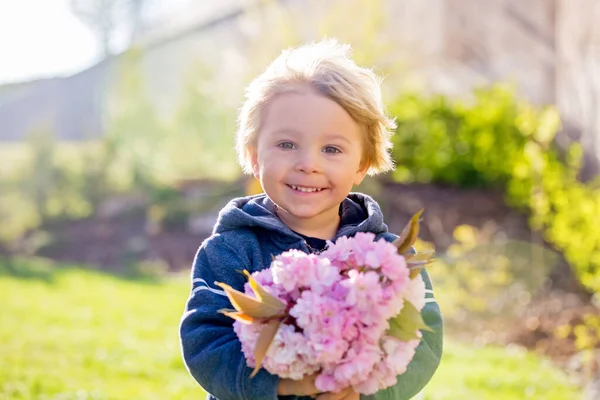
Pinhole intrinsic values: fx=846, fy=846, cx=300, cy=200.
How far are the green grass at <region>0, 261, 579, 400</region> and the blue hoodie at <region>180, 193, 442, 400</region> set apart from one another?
281cm

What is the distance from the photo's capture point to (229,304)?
213 centimetres

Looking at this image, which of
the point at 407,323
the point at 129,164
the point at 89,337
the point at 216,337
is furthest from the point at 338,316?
the point at 129,164

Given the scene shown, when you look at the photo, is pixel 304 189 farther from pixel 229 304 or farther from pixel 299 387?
pixel 299 387

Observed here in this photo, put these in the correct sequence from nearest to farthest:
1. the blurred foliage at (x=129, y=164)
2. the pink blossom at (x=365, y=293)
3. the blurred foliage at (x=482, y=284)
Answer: the pink blossom at (x=365, y=293) → the blurred foliage at (x=482, y=284) → the blurred foliage at (x=129, y=164)

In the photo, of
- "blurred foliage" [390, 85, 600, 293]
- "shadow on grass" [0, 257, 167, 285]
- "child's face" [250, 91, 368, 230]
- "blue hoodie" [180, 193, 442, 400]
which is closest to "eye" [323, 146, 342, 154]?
"child's face" [250, 91, 368, 230]

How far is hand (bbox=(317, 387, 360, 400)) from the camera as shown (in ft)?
6.35

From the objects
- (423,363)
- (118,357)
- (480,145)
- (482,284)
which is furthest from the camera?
(480,145)

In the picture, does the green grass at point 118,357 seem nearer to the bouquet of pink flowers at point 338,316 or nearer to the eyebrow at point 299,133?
the eyebrow at point 299,133

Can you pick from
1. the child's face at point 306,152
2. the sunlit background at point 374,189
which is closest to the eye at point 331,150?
the child's face at point 306,152

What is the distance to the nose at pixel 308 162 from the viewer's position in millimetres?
2221

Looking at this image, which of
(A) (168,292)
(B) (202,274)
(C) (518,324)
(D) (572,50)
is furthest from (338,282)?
(D) (572,50)

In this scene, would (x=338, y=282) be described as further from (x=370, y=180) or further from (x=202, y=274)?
(x=370, y=180)

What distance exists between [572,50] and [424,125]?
227 centimetres

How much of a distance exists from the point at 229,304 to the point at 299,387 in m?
0.32
